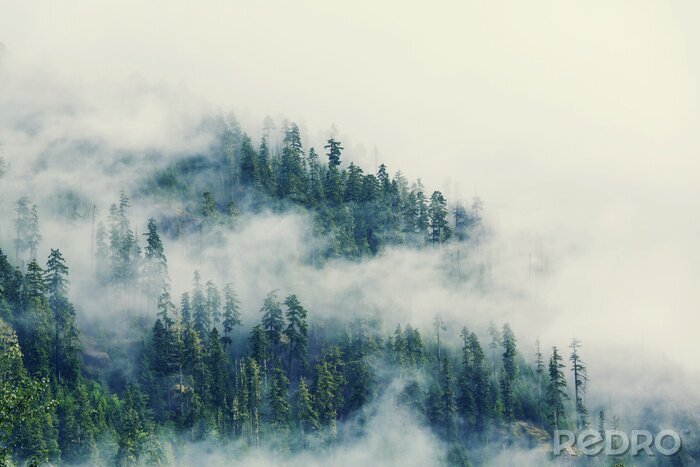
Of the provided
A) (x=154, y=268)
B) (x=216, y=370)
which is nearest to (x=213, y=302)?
(x=154, y=268)

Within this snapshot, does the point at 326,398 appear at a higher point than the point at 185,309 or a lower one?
lower

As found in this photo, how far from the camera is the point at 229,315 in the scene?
7608 inches

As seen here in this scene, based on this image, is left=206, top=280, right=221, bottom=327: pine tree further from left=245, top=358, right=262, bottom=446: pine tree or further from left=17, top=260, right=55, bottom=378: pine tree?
left=17, top=260, right=55, bottom=378: pine tree

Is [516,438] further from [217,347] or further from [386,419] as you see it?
[217,347]

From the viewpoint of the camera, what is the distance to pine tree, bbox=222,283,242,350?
190375mm

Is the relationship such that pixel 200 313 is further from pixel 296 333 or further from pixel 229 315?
pixel 296 333

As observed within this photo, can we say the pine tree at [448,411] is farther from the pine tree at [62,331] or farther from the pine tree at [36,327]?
the pine tree at [36,327]

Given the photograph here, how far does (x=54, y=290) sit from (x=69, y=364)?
46.1 ft

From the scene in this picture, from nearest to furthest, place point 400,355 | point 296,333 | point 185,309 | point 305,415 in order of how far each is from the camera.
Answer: point 305,415 < point 185,309 < point 296,333 < point 400,355

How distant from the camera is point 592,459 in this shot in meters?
200

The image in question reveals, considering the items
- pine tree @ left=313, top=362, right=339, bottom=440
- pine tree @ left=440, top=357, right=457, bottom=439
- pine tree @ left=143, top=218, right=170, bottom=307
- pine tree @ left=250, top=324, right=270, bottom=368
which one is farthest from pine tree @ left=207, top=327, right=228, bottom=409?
pine tree @ left=440, top=357, right=457, bottom=439

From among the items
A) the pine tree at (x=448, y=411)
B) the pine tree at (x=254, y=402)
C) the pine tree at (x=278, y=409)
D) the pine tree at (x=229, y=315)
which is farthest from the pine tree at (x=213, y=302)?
the pine tree at (x=448, y=411)

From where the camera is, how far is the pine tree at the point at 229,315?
625 ft

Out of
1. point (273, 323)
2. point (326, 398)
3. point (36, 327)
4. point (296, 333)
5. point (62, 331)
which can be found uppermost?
point (36, 327)
